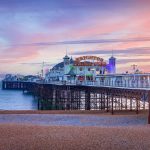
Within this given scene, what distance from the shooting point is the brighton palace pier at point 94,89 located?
34969 millimetres

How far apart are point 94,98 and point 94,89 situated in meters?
1.88

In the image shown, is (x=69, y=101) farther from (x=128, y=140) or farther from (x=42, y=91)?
(x=128, y=140)

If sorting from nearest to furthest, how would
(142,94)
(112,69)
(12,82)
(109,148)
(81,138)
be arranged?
(109,148) → (81,138) → (142,94) → (112,69) → (12,82)

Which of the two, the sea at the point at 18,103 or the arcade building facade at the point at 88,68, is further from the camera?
the arcade building facade at the point at 88,68

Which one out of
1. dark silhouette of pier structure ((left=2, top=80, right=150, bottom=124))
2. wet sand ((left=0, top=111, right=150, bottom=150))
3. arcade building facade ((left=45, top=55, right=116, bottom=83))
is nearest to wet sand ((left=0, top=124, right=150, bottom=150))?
wet sand ((left=0, top=111, right=150, bottom=150))

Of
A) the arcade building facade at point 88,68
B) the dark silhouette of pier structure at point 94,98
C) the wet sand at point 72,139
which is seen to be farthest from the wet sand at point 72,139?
the arcade building facade at point 88,68

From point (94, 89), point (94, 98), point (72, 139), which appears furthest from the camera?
point (94, 98)

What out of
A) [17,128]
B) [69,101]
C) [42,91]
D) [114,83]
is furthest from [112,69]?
[17,128]

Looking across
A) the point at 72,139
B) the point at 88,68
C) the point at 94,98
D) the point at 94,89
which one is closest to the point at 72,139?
the point at 72,139

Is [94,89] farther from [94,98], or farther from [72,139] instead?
[72,139]

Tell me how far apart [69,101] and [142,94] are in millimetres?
22988

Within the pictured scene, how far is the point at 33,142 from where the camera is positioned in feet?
41.4

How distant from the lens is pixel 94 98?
172ft

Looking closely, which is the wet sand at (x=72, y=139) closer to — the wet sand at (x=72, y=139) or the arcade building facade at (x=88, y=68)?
the wet sand at (x=72, y=139)
